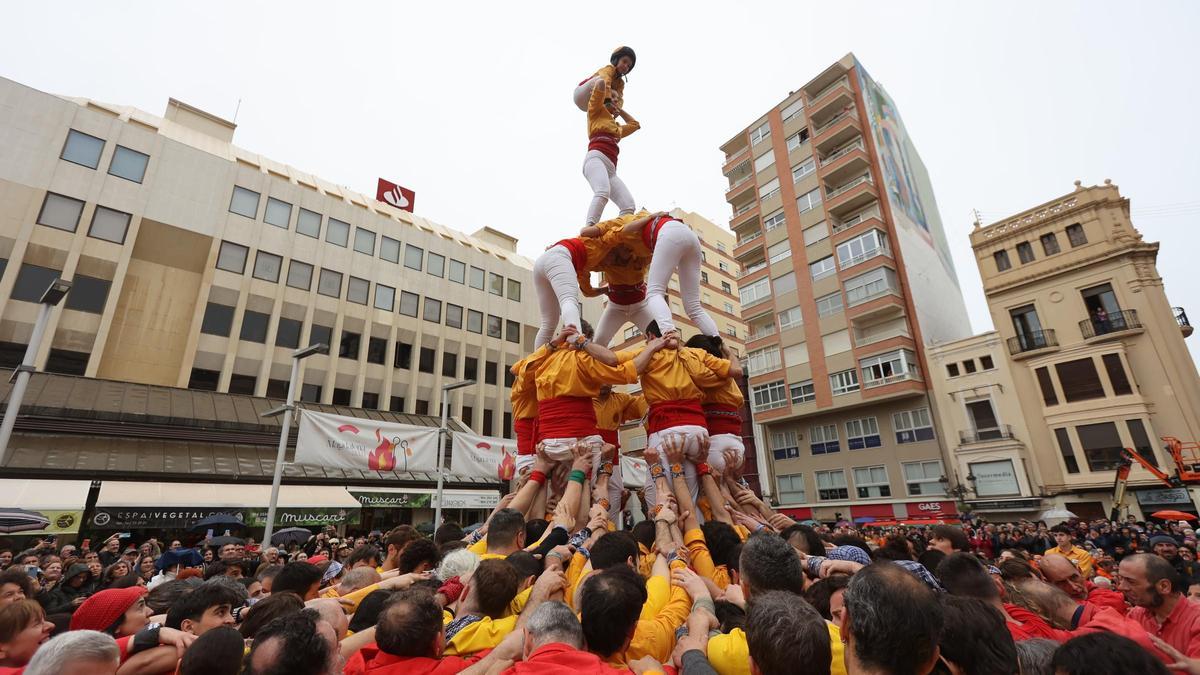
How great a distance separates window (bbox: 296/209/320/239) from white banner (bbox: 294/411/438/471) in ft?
63.9

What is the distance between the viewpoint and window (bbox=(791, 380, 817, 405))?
3207cm

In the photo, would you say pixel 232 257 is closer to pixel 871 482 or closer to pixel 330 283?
pixel 330 283

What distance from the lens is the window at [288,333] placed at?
27.7 metres

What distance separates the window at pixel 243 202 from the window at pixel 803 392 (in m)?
30.8

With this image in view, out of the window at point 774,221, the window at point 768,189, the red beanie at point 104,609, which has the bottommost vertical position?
the red beanie at point 104,609

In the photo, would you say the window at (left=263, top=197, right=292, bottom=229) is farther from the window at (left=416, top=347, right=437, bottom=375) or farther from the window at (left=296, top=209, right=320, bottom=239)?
the window at (left=416, top=347, right=437, bottom=375)

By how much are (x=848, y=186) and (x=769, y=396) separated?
13.6 metres

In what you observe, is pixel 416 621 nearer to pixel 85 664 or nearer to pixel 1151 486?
pixel 85 664

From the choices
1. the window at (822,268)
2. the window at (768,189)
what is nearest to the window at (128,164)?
the window at (768,189)

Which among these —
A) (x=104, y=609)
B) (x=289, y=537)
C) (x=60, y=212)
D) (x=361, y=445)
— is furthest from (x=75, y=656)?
(x=60, y=212)

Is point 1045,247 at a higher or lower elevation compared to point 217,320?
higher

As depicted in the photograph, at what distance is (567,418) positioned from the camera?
18.6 ft

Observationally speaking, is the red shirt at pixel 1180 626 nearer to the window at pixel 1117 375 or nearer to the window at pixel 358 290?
the window at pixel 1117 375

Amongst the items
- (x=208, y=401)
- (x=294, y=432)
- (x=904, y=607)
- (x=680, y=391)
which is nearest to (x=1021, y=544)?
(x=680, y=391)
